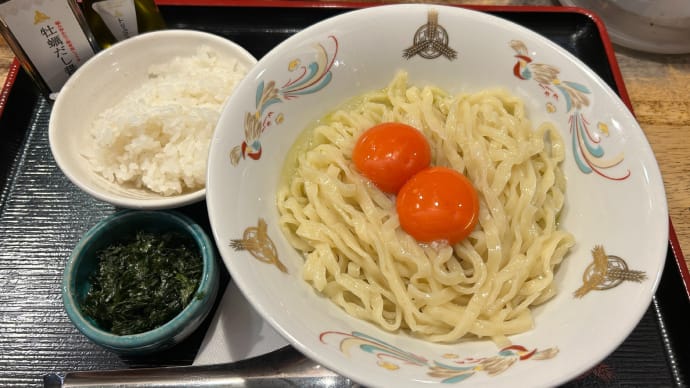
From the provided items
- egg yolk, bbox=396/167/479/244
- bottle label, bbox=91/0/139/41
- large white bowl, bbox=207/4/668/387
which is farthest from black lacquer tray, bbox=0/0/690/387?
egg yolk, bbox=396/167/479/244

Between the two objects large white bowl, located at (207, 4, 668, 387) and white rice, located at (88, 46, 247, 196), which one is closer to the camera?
large white bowl, located at (207, 4, 668, 387)

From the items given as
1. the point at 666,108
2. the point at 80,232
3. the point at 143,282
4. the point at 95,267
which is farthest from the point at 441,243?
the point at 666,108

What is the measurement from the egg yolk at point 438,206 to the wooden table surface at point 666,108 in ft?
4.25

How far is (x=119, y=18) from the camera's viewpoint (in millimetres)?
2619

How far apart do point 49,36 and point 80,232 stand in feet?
3.35

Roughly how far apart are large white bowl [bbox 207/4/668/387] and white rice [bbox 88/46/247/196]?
0.55m

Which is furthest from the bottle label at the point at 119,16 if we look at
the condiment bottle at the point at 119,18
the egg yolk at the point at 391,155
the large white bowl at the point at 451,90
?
the egg yolk at the point at 391,155

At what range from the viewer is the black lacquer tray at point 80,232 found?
1.96 metres

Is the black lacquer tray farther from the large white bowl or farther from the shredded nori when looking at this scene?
the large white bowl

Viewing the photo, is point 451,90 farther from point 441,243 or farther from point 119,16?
point 119,16

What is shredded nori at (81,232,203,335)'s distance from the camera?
6.28 ft

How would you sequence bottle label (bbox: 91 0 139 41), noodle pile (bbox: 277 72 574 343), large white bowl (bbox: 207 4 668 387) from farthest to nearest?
1. bottle label (bbox: 91 0 139 41)
2. noodle pile (bbox: 277 72 574 343)
3. large white bowl (bbox: 207 4 668 387)

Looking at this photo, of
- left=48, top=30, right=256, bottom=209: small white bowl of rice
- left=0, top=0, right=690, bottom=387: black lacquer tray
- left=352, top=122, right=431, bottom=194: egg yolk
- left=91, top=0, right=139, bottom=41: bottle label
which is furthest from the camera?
left=91, top=0, right=139, bottom=41: bottle label

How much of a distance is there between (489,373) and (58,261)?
1.98 m
